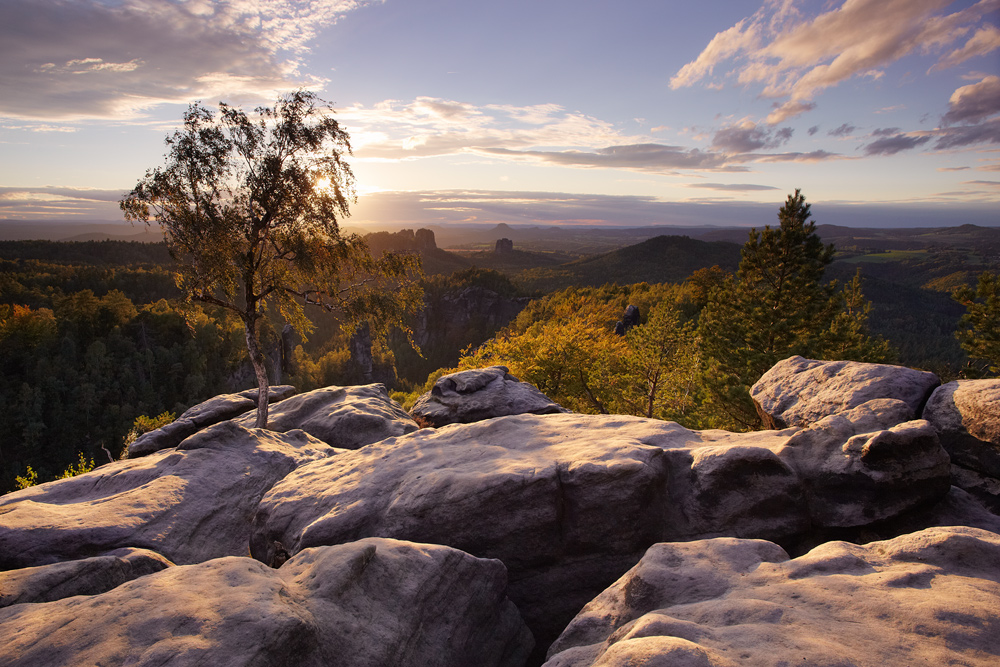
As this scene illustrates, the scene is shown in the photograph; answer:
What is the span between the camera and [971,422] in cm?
1018

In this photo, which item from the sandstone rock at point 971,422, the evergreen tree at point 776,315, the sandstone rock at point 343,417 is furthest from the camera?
the evergreen tree at point 776,315

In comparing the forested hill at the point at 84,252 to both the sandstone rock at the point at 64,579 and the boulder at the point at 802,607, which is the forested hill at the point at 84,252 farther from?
the boulder at the point at 802,607

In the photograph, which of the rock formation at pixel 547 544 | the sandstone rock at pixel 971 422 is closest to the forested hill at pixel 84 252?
the rock formation at pixel 547 544

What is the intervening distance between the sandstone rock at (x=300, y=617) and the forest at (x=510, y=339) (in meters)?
10.7

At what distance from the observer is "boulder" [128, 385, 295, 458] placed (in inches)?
704

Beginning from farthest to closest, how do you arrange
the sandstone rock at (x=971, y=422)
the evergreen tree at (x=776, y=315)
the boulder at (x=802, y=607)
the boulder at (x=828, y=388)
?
the evergreen tree at (x=776, y=315)
the boulder at (x=828, y=388)
the sandstone rock at (x=971, y=422)
the boulder at (x=802, y=607)

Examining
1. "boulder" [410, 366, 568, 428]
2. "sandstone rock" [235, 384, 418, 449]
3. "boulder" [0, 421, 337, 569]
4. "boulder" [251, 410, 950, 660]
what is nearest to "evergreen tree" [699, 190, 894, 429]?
"boulder" [410, 366, 568, 428]

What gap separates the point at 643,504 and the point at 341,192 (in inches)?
659

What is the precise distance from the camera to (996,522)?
9172 millimetres

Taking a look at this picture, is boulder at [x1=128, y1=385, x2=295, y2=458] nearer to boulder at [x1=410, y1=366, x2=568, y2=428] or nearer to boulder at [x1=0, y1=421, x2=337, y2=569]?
boulder at [x1=0, y1=421, x2=337, y2=569]

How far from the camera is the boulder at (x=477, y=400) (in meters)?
19.3

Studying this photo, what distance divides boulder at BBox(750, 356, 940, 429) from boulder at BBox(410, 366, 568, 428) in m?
8.64

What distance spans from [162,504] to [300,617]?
26.5 ft

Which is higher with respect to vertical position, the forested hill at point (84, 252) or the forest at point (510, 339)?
the forested hill at point (84, 252)
